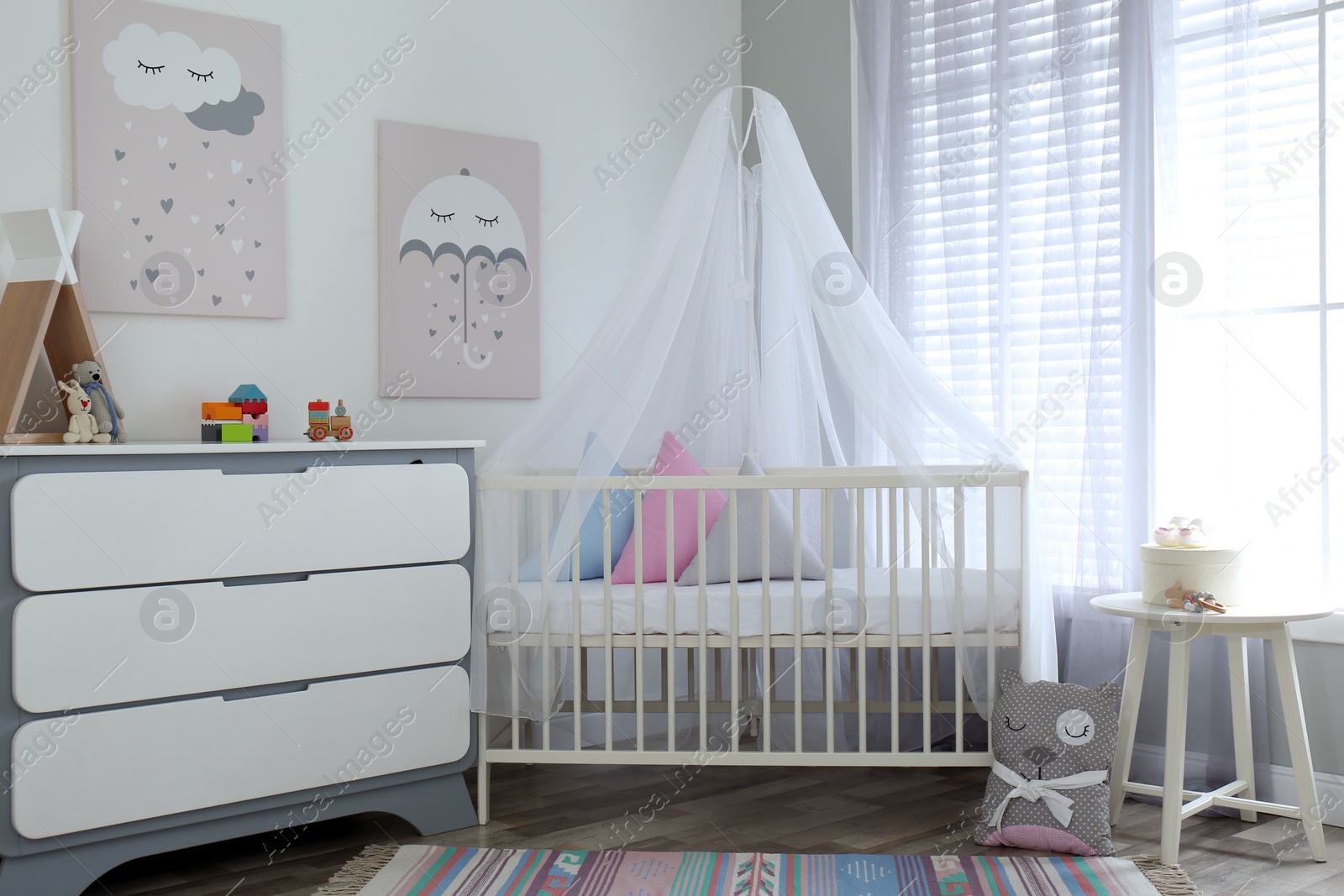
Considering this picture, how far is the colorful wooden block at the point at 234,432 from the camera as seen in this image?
2510 mm

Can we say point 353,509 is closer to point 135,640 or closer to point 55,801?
point 135,640

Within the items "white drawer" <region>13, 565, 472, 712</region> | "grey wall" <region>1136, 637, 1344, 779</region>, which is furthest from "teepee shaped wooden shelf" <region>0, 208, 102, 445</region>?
"grey wall" <region>1136, 637, 1344, 779</region>

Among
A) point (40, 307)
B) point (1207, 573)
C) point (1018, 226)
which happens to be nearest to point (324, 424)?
point (40, 307)

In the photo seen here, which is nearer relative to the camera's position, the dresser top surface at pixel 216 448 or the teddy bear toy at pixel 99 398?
the dresser top surface at pixel 216 448

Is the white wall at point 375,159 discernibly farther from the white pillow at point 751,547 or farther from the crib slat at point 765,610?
the crib slat at point 765,610

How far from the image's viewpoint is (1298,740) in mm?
2455

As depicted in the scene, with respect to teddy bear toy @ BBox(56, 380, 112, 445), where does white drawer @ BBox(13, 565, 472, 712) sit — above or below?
below

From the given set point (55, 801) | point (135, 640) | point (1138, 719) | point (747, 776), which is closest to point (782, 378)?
point (747, 776)

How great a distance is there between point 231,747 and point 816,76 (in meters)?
2.63

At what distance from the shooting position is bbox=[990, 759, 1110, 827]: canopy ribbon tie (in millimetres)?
2426

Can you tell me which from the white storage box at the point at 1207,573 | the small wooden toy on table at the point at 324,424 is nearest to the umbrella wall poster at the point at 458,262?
the small wooden toy on table at the point at 324,424

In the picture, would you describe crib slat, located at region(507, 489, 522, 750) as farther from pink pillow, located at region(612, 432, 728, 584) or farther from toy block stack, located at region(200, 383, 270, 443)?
toy block stack, located at region(200, 383, 270, 443)

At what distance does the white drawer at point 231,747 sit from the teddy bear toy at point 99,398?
0.57 meters

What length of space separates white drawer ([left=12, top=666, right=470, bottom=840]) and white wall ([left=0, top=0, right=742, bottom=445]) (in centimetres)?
75
